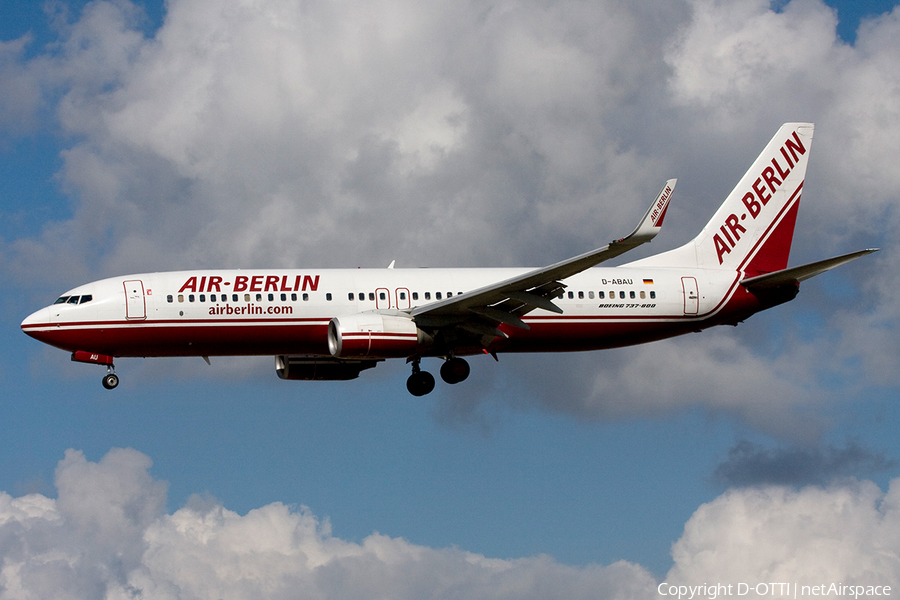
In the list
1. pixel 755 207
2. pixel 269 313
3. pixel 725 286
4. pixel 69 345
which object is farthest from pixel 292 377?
pixel 755 207

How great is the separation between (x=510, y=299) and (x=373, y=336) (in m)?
5.37

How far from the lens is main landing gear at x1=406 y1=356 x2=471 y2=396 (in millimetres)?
44875

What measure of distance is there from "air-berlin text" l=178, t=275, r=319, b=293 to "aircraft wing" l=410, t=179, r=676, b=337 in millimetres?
4757

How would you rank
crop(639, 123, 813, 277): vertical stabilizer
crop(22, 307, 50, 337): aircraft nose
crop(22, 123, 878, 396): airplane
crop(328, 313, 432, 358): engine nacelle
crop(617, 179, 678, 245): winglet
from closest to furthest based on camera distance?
1. crop(617, 179, 678, 245): winglet
2. crop(328, 313, 432, 358): engine nacelle
3. crop(22, 123, 878, 396): airplane
4. crop(22, 307, 50, 337): aircraft nose
5. crop(639, 123, 813, 277): vertical stabilizer

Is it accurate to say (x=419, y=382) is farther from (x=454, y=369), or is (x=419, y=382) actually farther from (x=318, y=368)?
(x=318, y=368)

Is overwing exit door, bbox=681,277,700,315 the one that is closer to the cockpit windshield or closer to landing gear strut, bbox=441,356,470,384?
landing gear strut, bbox=441,356,470,384

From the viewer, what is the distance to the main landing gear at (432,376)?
44.9 metres

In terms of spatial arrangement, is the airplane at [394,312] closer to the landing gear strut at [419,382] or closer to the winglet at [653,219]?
the landing gear strut at [419,382]

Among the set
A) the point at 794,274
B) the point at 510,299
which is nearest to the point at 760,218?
the point at 794,274

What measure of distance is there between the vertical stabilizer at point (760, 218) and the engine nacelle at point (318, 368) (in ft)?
46.3

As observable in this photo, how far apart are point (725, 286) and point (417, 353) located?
47.1 feet

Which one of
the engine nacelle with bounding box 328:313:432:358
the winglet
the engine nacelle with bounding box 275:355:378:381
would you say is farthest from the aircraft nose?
the winglet

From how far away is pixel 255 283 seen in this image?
43844mm

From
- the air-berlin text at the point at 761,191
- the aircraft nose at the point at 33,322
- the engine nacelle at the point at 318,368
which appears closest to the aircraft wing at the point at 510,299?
the engine nacelle at the point at 318,368
